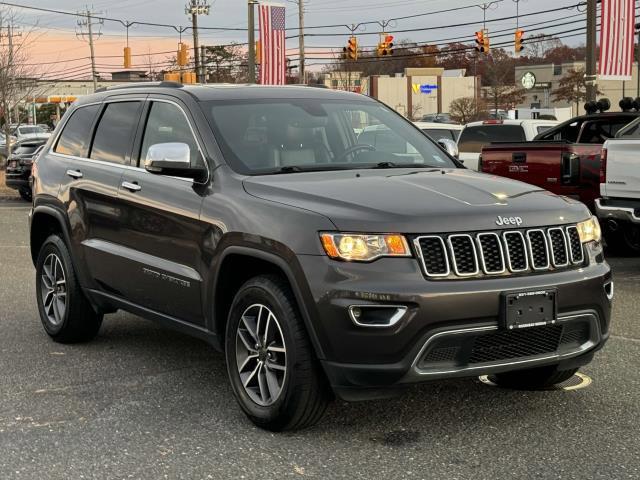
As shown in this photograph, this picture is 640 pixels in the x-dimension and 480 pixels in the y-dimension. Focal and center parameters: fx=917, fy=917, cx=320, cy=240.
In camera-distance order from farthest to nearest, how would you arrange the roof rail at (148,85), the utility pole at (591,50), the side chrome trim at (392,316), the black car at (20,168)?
1. the black car at (20,168)
2. the utility pole at (591,50)
3. the roof rail at (148,85)
4. the side chrome trim at (392,316)

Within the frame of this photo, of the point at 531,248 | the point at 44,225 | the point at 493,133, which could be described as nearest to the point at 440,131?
the point at 493,133

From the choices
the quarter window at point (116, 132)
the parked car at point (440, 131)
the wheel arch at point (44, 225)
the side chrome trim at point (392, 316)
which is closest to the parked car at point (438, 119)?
the parked car at point (440, 131)

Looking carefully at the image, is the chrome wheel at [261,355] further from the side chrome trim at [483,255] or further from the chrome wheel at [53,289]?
the chrome wheel at [53,289]

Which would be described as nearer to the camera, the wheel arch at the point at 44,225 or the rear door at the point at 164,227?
the rear door at the point at 164,227

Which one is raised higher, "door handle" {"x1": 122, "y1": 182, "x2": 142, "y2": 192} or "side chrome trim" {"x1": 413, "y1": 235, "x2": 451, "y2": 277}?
"door handle" {"x1": 122, "y1": 182, "x2": 142, "y2": 192}

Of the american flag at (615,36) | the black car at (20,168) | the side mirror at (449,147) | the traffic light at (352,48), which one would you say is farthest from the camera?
the traffic light at (352,48)

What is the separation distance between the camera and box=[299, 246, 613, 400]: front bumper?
4094mm

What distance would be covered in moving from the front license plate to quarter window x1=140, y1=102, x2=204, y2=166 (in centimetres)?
194

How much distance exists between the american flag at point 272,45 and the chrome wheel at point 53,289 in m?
21.9

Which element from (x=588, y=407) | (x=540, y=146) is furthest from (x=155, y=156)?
(x=540, y=146)

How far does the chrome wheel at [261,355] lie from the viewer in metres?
4.58

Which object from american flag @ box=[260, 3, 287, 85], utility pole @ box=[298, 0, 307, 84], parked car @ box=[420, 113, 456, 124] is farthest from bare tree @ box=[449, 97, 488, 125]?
american flag @ box=[260, 3, 287, 85]

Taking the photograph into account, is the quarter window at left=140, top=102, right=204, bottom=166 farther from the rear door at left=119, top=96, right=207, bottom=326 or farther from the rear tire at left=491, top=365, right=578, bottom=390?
the rear tire at left=491, top=365, right=578, bottom=390

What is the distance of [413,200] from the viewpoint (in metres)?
4.42
